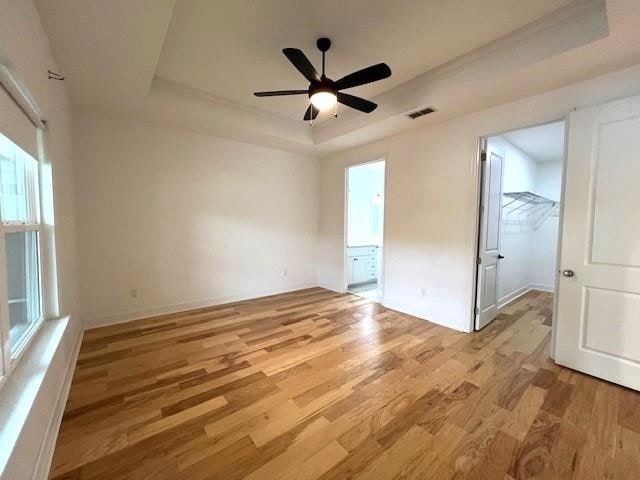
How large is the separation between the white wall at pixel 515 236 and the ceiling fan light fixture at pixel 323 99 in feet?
8.92

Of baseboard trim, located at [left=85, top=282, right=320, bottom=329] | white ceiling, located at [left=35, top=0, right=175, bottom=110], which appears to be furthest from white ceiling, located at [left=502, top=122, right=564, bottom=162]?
baseboard trim, located at [left=85, top=282, right=320, bottom=329]

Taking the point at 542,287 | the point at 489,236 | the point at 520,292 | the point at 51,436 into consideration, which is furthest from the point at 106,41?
the point at 542,287

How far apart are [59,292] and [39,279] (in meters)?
0.21

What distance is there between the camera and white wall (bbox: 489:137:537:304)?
13.9 ft

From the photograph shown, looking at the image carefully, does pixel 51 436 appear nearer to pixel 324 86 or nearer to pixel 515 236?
pixel 324 86

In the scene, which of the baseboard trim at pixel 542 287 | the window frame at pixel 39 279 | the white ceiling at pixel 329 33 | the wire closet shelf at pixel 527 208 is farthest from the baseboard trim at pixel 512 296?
the window frame at pixel 39 279

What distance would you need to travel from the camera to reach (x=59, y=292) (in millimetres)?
2180

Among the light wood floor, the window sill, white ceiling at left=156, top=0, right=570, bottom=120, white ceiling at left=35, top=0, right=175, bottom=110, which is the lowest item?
the light wood floor

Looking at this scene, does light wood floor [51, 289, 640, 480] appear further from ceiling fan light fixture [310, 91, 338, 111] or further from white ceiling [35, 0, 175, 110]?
white ceiling [35, 0, 175, 110]

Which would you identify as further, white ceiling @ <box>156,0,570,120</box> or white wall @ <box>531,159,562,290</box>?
white wall @ <box>531,159,562,290</box>

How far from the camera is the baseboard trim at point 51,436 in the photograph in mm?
1312

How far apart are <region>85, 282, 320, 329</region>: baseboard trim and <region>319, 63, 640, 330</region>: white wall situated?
6.99ft

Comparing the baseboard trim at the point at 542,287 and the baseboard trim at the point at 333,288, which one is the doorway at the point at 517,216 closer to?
the baseboard trim at the point at 542,287

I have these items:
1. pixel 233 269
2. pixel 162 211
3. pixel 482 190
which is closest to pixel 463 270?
pixel 482 190
